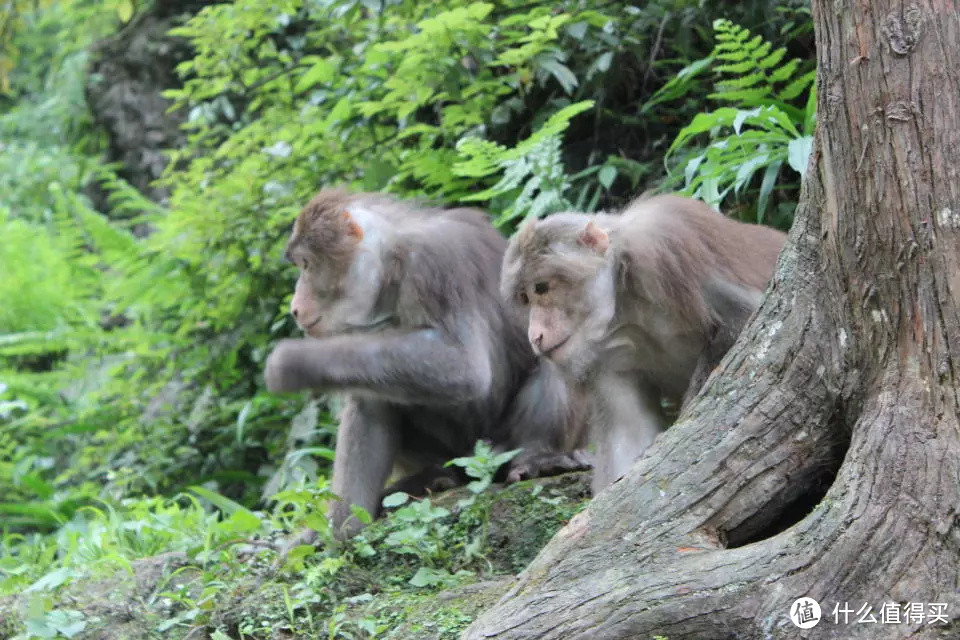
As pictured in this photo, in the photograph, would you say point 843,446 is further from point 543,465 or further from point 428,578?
point 543,465

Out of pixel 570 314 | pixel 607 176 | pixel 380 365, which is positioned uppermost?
pixel 607 176

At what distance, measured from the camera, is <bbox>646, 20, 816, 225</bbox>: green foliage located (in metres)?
5.26

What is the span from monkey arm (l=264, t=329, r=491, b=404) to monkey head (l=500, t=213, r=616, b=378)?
826mm

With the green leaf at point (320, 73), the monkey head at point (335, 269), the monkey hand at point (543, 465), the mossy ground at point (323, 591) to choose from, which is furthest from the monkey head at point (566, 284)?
the green leaf at point (320, 73)

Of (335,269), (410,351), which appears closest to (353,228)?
(335,269)

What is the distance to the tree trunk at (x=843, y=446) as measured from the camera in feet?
10.1

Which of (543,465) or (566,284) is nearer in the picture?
(566,284)

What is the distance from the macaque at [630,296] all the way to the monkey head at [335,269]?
3.66 ft

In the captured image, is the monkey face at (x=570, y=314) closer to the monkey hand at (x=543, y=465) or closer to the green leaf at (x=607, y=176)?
the monkey hand at (x=543, y=465)

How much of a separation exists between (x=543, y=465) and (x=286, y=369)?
3.99 feet

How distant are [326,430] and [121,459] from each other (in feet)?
6.80

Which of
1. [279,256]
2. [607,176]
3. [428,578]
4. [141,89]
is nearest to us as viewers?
[428,578]

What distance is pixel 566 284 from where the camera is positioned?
4.32m

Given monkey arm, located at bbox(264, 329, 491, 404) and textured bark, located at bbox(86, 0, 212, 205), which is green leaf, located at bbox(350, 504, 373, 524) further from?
textured bark, located at bbox(86, 0, 212, 205)
